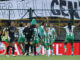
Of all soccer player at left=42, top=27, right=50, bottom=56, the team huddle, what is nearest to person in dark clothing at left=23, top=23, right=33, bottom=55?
the team huddle

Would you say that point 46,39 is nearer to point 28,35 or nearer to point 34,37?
point 34,37

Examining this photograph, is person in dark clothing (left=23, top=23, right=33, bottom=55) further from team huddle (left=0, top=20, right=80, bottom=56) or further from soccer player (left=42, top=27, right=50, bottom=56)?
soccer player (left=42, top=27, right=50, bottom=56)

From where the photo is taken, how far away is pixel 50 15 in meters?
28.1

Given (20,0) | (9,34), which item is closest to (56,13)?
(20,0)

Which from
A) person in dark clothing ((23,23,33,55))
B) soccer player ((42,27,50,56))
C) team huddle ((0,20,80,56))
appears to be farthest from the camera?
soccer player ((42,27,50,56))

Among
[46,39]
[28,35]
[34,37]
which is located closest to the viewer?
[28,35]

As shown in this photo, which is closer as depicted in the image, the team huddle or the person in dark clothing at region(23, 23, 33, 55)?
the team huddle

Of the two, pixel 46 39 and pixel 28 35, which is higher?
pixel 28 35

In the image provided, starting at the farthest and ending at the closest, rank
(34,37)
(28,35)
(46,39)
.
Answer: (34,37), (46,39), (28,35)

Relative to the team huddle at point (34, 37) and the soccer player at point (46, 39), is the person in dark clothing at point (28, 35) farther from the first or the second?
the soccer player at point (46, 39)

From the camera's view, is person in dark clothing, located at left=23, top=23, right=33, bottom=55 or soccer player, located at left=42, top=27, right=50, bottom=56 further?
soccer player, located at left=42, top=27, right=50, bottom=56

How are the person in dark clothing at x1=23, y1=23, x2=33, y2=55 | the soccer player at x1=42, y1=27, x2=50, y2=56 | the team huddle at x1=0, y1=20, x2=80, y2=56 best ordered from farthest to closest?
the soccer player at x1=42, y1=27, x2=50, y2=56 → the person in dark clothing at x1=23, y1=23, x2=33, y2=55 → the team huddle at x1=0, y1=20, x2=80, y2=56

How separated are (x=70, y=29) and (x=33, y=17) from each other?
3.11 metres

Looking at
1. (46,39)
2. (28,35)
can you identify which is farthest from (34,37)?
(28,35)
